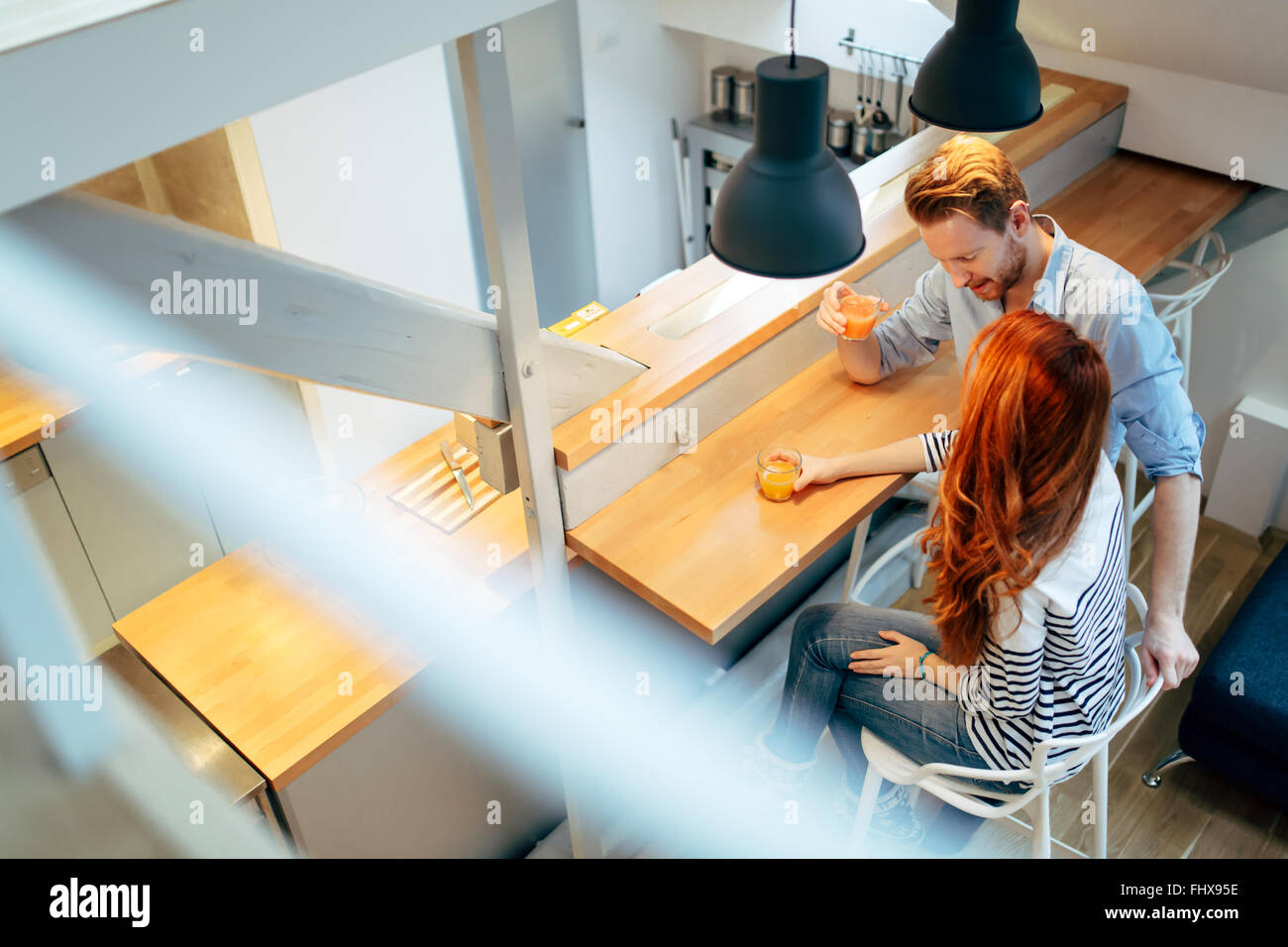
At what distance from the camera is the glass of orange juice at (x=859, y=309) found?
226cm

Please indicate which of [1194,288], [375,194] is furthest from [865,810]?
[375,194]

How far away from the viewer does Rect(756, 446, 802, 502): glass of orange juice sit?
6.90 feet

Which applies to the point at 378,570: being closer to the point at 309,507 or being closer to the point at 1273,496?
the point at 309,507

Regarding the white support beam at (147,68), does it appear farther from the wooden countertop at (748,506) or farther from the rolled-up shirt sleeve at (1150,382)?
the rolled-up shirt sleeve at (1150,382)

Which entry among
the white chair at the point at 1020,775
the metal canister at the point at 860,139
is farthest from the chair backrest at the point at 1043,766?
the metal canister at the point at 860,139

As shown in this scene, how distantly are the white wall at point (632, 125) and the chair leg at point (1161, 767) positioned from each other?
3.30 metres

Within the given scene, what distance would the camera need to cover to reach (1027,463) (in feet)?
5.54

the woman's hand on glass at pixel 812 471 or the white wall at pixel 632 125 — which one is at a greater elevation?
the woman's hand on glass at pixel 812 471

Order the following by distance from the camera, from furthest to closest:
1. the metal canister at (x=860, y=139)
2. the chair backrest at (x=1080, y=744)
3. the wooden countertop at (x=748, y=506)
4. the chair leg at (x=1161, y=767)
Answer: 1. the metal canister at (x=860, y=139)
2. the chair leg at (x=1161, y=767)
3. the wooden countertop at (x=748, y=506)
4. the chair backrest at (x=1080, y=744)

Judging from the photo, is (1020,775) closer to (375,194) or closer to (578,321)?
(578,321)

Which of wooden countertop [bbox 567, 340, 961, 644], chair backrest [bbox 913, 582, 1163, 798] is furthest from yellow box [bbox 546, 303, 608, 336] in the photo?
chair backrest [bbox 913, 582, 1163, 798]

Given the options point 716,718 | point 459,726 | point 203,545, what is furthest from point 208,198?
point 716,718

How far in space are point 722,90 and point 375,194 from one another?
1999 mm

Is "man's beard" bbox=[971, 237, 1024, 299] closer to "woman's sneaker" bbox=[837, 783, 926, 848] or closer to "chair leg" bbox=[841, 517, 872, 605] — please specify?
"chair leg" bbox=[841, 517, 872, 605]
